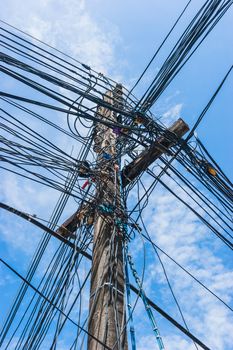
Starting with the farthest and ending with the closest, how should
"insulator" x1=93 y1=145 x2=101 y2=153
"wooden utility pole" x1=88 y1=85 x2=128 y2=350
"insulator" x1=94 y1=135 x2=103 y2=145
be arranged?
"insulator" x1=94 y1=135 x2=103 y2=145 < "insulator" x1=93 y1=145 x2=101 y2=153 < "wooden utility pole" x1=88 y1=85 x2=128 y2=350

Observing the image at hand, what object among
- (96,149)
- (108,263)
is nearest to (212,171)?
(96,149)

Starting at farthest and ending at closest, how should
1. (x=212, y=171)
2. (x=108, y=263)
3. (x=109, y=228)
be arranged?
(x=212, y=171), (x=109, y=228), (x=108, y=263)

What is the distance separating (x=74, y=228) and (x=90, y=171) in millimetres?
806

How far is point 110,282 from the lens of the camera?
314cm

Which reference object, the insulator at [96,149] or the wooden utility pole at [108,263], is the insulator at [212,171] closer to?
the wooden utility pole at [108,263]

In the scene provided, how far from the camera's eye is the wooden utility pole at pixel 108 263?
283cm

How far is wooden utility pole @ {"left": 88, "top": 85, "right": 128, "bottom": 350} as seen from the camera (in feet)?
9.27

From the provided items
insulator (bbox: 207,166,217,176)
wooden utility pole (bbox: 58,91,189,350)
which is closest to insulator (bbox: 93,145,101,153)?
wooden utility pole (bbox: 58,91,189,350)

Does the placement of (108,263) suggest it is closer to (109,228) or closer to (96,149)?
(109,228)

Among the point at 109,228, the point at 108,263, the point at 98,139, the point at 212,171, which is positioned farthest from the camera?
the point at 98,139

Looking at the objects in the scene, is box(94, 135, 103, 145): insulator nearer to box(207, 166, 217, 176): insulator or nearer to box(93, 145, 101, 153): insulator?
box(93, 145, 101, 153): insulator

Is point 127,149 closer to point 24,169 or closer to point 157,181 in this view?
point 157,181

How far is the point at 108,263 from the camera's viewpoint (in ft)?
10.9

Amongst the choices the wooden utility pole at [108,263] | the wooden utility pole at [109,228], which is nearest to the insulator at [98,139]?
the wooden utility pole at [109,228]
